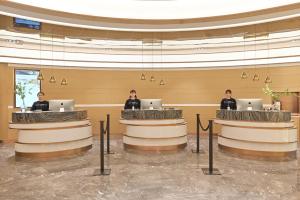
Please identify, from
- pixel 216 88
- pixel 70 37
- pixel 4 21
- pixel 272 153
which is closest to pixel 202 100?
pixel 216 88

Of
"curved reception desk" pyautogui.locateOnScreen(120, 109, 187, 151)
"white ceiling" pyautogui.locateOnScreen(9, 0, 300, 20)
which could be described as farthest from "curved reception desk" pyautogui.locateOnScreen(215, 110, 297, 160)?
"white ceiling" pyautogui.locateOnScreen(9, 0, 300, 20)

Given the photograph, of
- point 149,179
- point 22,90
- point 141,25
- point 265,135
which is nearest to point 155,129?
point 149,179

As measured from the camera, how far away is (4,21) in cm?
684

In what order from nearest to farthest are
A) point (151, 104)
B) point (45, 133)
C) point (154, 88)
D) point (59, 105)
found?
1. point (45, 133)
2. point (59, 105)
3. point (151, 104)
4. point (154, 88)

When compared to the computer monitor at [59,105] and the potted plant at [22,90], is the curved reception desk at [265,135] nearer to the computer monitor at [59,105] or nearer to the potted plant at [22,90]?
the computer monitor at [59,105]

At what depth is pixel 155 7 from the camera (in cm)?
728

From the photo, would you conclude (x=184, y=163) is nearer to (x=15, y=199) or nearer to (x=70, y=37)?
(x=15, y=199)

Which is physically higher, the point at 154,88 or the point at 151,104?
the point at 154,88

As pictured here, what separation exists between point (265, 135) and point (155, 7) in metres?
4.40

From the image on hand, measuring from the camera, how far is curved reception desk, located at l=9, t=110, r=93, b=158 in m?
6.18

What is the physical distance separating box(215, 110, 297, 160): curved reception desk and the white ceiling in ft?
8.40

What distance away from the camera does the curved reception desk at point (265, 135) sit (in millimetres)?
6086

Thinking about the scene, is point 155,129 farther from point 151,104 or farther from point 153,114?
point 151,104

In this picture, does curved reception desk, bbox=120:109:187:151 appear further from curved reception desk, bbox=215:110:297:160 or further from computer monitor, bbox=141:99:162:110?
curved reception desk, bbox=215:110:297:160
